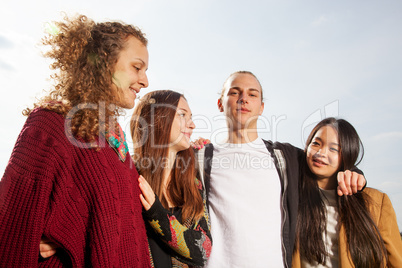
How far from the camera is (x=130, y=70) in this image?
6.95 feet

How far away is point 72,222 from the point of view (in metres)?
1.65

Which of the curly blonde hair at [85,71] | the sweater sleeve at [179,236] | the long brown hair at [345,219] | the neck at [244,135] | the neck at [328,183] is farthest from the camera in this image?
the neck at [244,135]

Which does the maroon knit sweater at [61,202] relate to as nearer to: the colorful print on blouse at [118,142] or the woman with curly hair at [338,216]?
the colorful print on blouse at [118,142]

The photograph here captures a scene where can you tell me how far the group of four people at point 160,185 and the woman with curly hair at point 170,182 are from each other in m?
0.01

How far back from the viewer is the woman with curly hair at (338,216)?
287 cm

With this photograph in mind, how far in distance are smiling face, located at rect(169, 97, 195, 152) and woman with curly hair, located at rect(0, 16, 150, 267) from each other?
0.75 meters

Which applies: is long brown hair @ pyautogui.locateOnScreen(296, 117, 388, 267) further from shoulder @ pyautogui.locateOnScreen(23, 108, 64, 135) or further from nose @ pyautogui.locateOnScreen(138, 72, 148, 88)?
shoulder @ pyautogui.locateOnScreen(23, 108, 64, 135)

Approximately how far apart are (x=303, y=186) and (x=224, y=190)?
83cm

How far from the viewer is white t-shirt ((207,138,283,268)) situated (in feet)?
9.06

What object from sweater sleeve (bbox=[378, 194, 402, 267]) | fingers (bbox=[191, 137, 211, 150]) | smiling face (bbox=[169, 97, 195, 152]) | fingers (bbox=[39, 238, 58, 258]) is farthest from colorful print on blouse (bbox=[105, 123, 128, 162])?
sweater sleeve (bbox=[378, 194, 402, 267])

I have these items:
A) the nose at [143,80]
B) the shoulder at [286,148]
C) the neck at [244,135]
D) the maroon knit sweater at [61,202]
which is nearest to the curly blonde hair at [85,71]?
the maroon knit sweater at [61,202]

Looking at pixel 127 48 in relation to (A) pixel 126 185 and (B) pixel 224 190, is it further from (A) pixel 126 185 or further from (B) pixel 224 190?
(B) pixel 224 190

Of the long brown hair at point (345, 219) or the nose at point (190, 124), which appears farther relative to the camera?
the nose at point (190, 124)

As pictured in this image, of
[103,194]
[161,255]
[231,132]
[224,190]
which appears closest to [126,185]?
[103,194]
